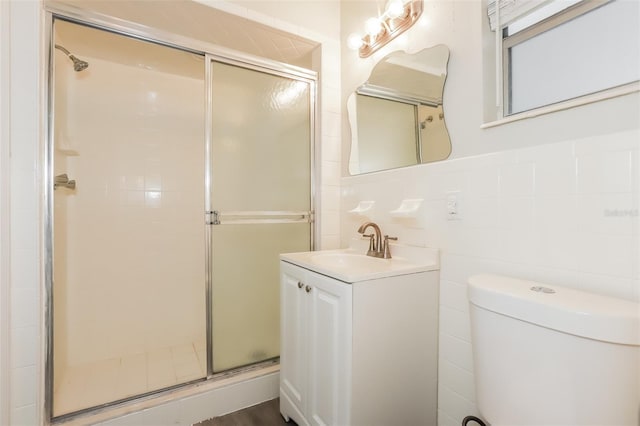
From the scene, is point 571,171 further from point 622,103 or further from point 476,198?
point 476,198

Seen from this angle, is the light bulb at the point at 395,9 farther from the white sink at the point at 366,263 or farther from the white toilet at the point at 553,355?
the white toilet at the point at 553,355

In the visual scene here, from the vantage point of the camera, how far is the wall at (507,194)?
80 centimetres

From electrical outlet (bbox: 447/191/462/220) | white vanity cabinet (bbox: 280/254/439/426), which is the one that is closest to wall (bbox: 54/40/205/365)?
white vanity cabinet (bbox: 280/254/439/426)

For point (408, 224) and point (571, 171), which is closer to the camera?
point (571, 171)

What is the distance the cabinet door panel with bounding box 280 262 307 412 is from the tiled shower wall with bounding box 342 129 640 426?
1.85ft

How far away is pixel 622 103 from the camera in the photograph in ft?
2.59

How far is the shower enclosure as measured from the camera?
1.67 m

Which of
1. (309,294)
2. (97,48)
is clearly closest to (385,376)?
(309,294)

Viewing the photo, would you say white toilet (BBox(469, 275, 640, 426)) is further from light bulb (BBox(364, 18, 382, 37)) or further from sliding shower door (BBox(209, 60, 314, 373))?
light bulb (BBox(364, 18, 382, 37))

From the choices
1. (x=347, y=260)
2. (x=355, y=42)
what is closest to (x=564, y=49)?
(x=355, y=42)

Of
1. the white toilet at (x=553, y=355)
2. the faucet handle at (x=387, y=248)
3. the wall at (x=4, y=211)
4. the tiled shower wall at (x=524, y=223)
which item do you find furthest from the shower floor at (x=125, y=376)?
the white toilet at (x=553, y=355)

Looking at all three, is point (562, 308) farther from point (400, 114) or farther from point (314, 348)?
point (400, 114)

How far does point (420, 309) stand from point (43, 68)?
1.88 meters

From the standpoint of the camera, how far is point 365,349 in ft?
3.51
